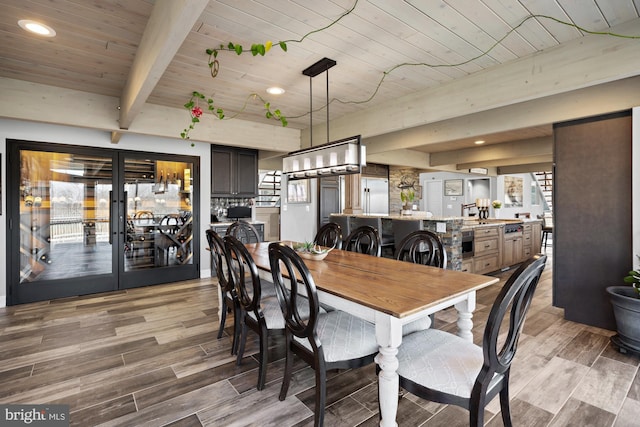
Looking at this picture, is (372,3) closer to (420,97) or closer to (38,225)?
(420,97)

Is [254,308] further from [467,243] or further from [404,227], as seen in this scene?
[467,243]

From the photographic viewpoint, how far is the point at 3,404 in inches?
76.6

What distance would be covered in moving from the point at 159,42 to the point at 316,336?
1861mm

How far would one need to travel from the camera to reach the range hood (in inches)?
111

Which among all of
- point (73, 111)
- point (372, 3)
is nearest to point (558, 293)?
point (372, 3)

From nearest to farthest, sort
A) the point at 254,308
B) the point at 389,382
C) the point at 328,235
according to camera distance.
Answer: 1. the point at 389,382
2. the point at 254,308
3. the point at 328,235

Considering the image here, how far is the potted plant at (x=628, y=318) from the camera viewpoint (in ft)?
8.11

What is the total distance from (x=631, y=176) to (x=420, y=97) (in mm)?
1926

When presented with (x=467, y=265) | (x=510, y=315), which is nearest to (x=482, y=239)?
(x=467, y=265)

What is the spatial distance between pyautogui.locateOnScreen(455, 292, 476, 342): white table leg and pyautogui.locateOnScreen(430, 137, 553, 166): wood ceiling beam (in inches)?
196

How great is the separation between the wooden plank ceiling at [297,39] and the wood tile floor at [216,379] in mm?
2054

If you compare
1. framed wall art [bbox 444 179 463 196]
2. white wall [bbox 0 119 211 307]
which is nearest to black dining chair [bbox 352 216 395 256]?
white wall [bbox 0 119 211 307]

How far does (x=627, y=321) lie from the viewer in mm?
2521

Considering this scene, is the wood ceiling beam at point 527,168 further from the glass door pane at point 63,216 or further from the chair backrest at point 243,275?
the glass door pane at point 63,216
